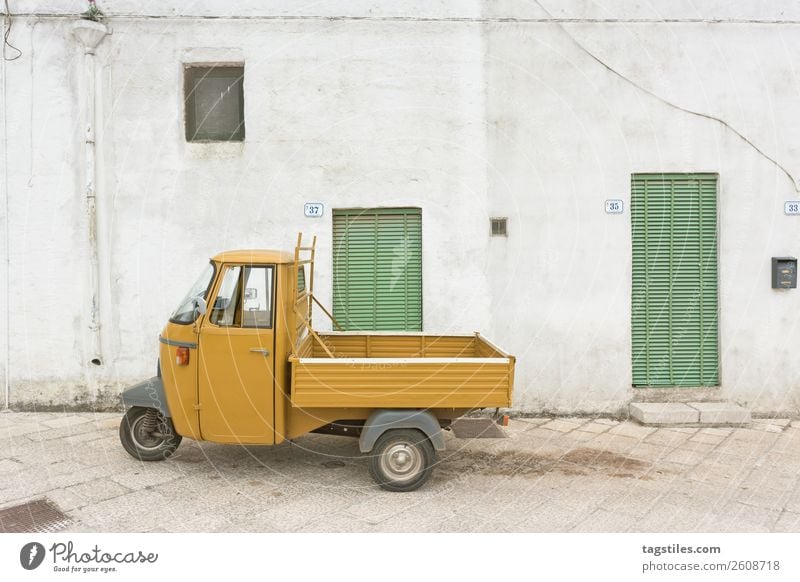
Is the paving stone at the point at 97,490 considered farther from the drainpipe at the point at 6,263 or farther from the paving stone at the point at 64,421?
the drainpipe at the point at 6,263

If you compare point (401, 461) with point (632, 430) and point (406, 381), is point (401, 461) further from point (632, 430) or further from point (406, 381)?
point (632, 430)

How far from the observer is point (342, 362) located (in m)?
5.39

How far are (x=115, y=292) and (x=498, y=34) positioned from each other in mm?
6153

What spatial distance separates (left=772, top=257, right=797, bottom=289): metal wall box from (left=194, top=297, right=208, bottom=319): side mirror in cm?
726

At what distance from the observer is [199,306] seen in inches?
227

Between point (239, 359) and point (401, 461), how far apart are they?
171 cm

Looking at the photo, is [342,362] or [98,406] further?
[98,406]

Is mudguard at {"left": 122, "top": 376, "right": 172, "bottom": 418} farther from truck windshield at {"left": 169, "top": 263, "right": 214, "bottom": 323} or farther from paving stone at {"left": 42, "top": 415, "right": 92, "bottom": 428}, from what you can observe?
paving stone at {"left": 42, "top": 415, "right": 92, "bottom": 428}

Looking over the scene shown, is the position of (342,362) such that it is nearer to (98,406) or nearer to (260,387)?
(260,387)

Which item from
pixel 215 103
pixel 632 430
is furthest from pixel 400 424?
pixel 215 103

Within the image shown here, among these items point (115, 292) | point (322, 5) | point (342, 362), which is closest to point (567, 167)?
point (322, 5)

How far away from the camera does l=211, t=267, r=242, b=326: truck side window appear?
570cm

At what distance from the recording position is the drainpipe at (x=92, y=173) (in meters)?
8.24

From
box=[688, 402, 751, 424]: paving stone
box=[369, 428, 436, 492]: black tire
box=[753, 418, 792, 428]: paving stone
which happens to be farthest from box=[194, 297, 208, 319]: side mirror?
box=[753, 418, 792, 428]: paving stone
